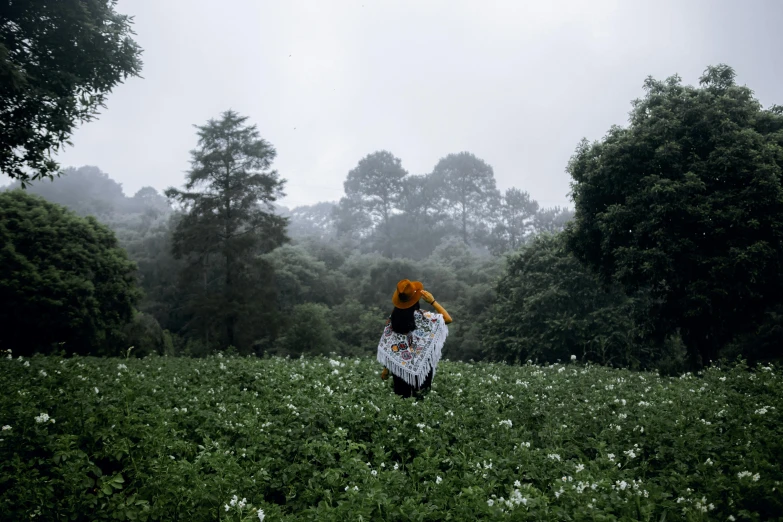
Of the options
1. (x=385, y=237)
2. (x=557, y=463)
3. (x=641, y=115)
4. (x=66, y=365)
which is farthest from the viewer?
(x=385, y=237)

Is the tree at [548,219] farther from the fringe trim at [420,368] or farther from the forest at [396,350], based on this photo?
the fringe trim at [420,368]

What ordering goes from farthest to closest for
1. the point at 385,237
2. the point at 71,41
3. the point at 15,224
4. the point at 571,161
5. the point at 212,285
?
1. the point at 385,237
2. the point at 212,285
3. the point at 15,224
4. the point at 571,161
5. the point at 71,41

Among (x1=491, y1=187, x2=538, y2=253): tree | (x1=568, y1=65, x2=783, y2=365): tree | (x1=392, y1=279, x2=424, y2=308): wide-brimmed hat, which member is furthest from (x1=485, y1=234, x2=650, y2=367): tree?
(x1=491, y1=187, x2=538, y2=253): tree

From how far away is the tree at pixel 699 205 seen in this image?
16344 millimetres

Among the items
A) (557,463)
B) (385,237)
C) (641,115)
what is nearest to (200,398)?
(557,463)

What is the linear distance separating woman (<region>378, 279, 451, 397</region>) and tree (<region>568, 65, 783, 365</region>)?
11.1m

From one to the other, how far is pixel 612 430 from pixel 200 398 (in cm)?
646

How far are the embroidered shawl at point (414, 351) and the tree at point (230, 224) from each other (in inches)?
978

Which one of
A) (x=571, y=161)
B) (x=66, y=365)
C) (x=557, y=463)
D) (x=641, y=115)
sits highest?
(x=641, y=115)

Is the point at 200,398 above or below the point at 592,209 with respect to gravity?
below

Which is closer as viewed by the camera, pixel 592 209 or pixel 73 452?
pixel 73 452

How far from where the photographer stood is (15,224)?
83.5 feet

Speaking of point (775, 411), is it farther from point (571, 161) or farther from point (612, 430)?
point (571, 161)

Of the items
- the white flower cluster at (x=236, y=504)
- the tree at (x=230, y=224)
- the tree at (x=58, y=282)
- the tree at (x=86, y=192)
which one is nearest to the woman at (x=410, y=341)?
the white flower cluster at (x=236, y=504)
